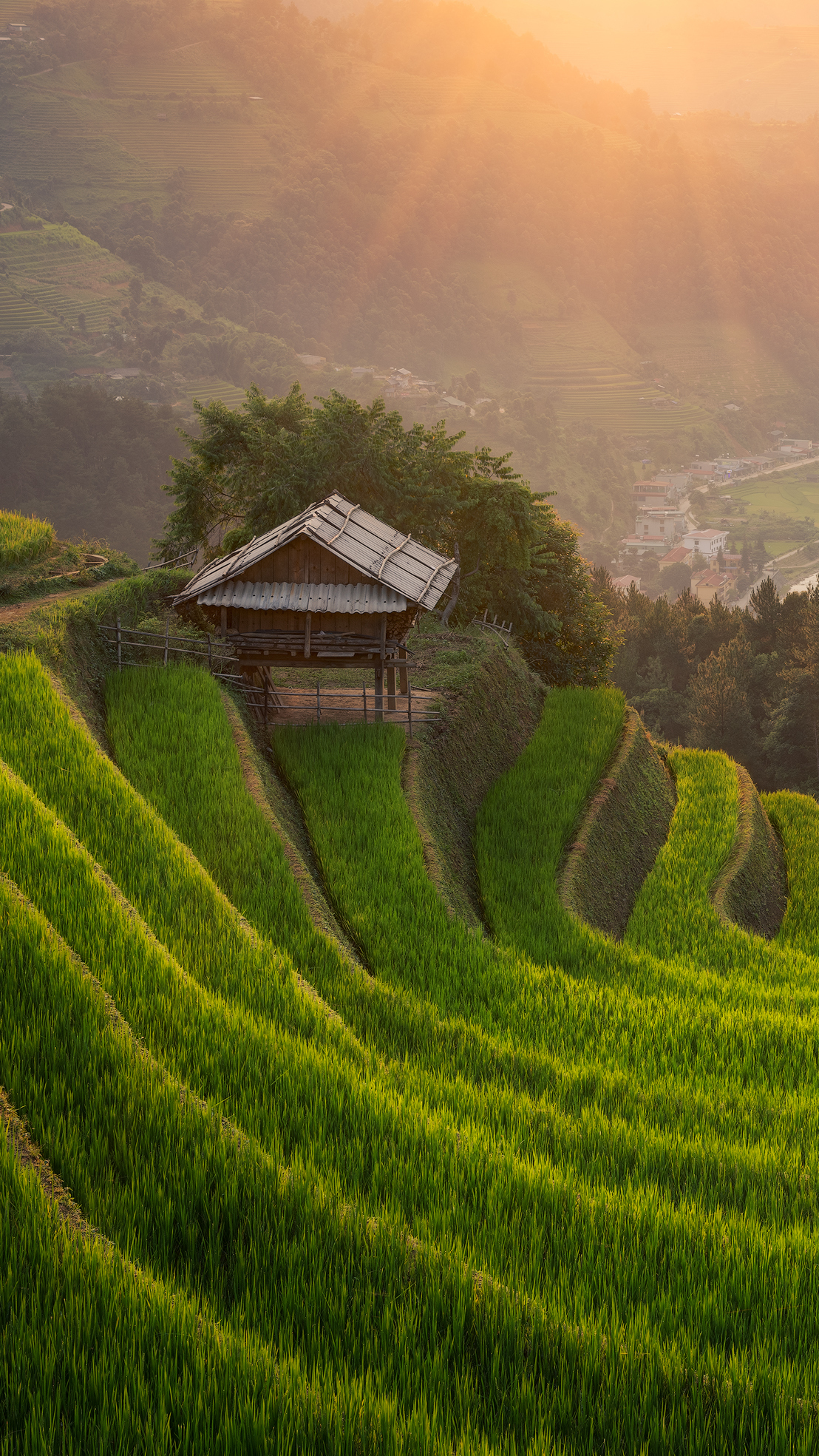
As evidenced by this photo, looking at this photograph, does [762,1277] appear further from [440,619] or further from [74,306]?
[74,306]

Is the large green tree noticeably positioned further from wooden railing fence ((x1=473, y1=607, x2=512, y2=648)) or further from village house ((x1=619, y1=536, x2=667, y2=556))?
village house ((x1=619, y1=536, x2=667, y2=556))

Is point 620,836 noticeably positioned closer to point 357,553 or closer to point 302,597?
point 357,553

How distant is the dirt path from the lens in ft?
51.1

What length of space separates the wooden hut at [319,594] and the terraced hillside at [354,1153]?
442cm

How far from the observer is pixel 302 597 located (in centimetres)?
1655

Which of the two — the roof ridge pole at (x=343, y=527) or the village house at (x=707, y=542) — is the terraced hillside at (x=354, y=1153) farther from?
the village house at (x=707, y=542)

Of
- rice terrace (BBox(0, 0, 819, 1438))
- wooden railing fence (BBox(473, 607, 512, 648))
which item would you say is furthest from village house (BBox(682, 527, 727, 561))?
rice terrace (BBox(0, 0, 819, 1438))

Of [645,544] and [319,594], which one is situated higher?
[645,544]

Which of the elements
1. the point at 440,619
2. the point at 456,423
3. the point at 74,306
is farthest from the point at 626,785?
the point at 74,306

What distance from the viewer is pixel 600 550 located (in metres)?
132

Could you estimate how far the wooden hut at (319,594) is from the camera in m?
16.4

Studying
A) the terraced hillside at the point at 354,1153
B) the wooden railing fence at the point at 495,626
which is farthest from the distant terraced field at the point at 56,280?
the terraced hillside at the point at 354,1153

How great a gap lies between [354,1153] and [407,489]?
76.0 ft

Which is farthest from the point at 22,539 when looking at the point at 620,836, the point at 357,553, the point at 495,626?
the point at 495,626
